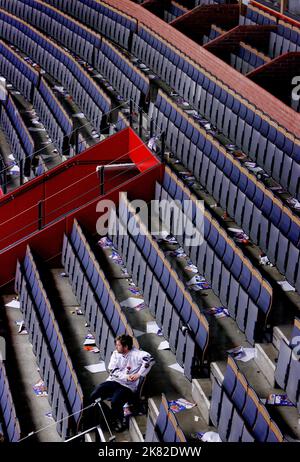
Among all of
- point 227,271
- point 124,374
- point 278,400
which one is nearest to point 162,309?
point 227,271

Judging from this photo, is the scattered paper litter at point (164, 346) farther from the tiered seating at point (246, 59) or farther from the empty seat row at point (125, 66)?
the tiered seating at point (246, 59)

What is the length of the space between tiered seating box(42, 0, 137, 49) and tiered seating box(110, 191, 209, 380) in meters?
4.08

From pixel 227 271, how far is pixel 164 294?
40 cm

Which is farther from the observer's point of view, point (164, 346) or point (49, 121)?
point (49, 121)

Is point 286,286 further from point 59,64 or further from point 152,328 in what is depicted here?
point 59,64

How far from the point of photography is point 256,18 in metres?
10.3

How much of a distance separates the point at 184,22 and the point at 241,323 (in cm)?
577

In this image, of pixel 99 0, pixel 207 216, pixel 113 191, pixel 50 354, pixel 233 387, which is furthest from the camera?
pixel 99 0

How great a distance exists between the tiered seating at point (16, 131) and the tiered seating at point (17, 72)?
1.06 ft

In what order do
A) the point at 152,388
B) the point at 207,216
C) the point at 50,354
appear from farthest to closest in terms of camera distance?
the point at 207,216
the point at 50,354
the point at 152,388

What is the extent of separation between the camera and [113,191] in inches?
283

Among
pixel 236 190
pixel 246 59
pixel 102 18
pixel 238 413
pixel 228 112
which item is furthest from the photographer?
pixel 102 18

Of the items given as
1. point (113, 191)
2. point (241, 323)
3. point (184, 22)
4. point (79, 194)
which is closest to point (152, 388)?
point (241, 323)
